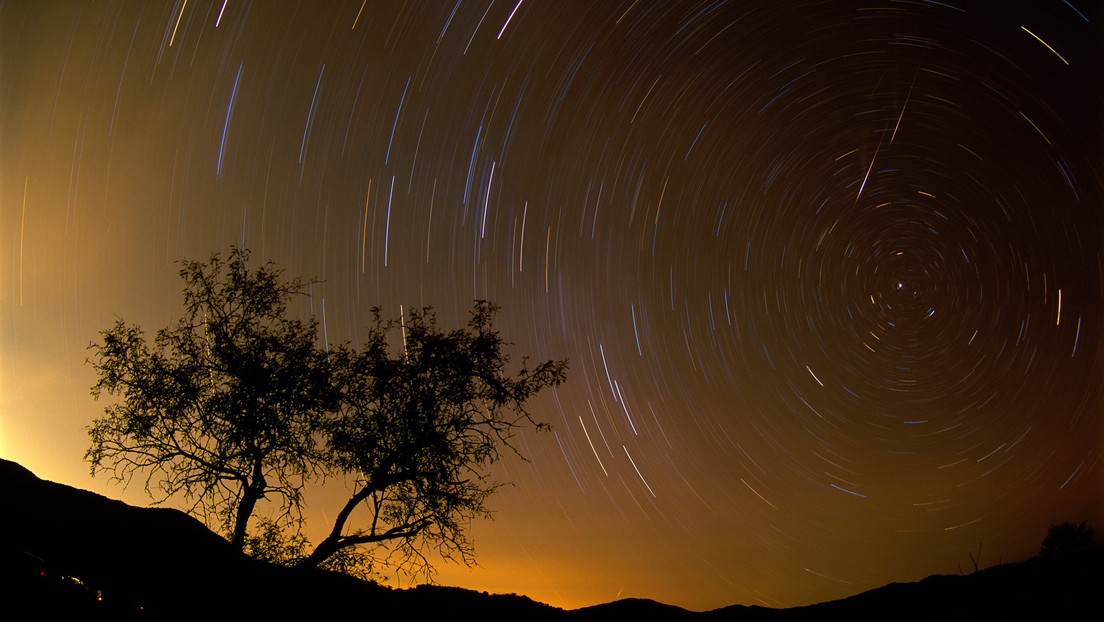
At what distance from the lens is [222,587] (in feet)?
23.2

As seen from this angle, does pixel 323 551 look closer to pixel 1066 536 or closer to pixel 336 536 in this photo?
pixel 336 536

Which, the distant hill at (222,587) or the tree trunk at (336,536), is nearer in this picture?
the distant hill at (222,587)

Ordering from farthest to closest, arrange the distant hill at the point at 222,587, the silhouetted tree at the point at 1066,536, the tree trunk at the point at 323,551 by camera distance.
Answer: the silhouetted tree at the point at 1066,536
the tree trunk at the point at 323,551
the distant hill at the point at 222,587

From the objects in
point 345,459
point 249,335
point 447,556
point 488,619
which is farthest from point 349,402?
point 488,619

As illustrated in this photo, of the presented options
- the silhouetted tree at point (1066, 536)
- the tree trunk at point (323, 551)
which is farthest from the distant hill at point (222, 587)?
the silhouetted tree at point (1066, 536)

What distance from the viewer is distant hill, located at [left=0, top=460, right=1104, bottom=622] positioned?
5.49m

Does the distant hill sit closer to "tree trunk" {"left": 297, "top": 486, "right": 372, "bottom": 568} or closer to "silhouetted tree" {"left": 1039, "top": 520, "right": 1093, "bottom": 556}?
"tree trunk" {"left": 297, "top": 486, "right": 372, "bottom": 568}

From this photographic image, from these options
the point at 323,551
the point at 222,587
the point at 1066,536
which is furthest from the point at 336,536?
the point at 1066,536

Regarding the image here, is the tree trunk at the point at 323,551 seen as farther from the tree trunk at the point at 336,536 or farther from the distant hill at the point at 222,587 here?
the distant hill at the point at 222,587

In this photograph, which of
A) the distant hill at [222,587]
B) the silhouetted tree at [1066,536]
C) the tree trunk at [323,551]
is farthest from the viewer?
the silhouetted tree at [1066,536]

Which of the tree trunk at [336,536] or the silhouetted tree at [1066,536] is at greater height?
the silhouetted tree at [1066,536]

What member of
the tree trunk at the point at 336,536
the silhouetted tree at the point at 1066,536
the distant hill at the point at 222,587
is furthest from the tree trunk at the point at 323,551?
the silhouetted tree at the point at 1066,536

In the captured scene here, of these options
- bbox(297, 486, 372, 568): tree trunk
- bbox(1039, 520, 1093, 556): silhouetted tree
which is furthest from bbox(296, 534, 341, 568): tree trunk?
bbox(1039, 520, 1093, 556): silhouetted tree

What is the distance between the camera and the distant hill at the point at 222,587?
549 centimetres
